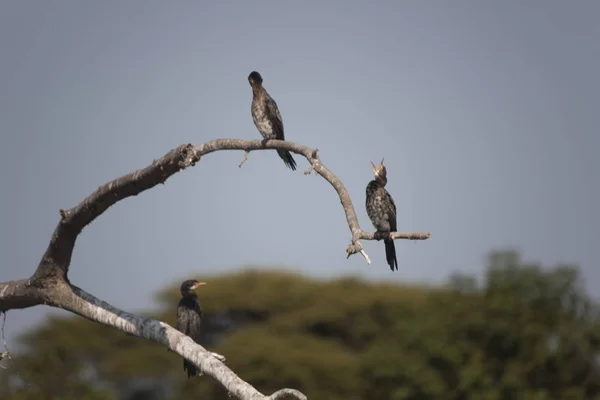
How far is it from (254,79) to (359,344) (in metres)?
36.1

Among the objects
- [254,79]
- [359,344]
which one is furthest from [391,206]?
[359,344]

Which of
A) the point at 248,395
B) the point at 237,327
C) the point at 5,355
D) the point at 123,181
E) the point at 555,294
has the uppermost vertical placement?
Answer: the point at 237,327

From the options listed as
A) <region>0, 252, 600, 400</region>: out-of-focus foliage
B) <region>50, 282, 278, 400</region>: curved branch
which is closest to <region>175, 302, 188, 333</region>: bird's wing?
<region>50, 282, 278, 400</region>: curved branch

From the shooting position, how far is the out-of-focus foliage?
34.6 m

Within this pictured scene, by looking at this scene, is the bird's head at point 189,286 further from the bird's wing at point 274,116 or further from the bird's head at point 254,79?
the bird's head at point 254,79

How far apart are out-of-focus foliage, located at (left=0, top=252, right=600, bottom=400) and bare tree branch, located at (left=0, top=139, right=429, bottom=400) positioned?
56.0 ft

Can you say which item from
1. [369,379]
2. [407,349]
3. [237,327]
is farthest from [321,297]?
[407,349]

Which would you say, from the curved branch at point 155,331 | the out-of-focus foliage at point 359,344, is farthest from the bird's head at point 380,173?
the out-of-focus foliage at point 359,344

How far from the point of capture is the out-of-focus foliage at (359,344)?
113ft

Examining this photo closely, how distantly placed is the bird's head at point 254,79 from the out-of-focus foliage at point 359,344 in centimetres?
1293

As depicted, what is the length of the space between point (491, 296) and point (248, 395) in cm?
3036

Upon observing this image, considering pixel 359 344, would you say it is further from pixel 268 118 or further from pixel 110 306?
pixel 110 306

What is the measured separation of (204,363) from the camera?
7.26 metres

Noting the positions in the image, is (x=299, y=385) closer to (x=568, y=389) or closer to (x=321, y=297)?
(x=321, y=297)
